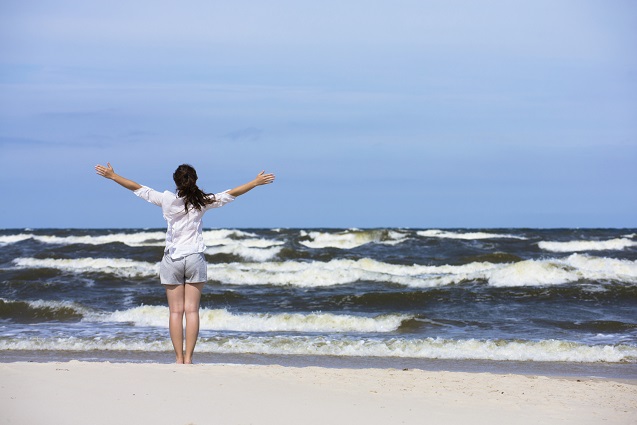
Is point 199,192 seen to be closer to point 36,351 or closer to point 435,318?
point 36,351

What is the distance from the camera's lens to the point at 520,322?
42.0 feet

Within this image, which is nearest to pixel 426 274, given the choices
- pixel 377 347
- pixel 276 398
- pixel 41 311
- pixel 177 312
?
pixel 41 311

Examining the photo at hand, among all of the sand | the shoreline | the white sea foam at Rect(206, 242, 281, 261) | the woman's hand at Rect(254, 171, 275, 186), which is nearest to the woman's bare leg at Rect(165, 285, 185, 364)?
the sand

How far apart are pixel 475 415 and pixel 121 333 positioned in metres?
7.16

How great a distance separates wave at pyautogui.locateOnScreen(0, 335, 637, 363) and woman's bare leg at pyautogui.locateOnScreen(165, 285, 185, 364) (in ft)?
10.3

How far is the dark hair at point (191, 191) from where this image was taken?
689 cm

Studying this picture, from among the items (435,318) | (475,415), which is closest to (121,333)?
(435,318)

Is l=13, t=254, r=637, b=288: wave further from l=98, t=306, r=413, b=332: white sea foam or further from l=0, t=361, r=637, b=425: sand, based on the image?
l=0, t=361, r=637, b=425: sand

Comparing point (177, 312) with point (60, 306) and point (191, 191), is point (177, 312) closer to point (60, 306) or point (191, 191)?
point (191, 191)

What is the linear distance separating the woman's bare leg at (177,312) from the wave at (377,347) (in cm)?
313

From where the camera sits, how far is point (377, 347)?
10.5 m

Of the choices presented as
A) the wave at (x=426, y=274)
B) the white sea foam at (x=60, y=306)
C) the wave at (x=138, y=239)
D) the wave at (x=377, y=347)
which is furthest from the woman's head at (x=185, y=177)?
the wave at (x=138, y=239)

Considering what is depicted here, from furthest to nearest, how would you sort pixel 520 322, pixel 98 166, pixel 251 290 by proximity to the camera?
pixel 251 290 → pixel 520 322 → pixel 98 166

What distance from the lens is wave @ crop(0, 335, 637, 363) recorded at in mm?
10125
